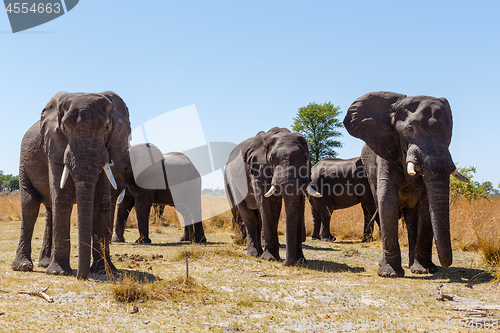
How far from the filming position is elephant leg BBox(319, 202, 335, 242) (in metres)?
15.2

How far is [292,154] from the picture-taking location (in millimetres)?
Answer: 8742

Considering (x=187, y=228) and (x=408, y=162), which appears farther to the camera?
(x=187, y=228)

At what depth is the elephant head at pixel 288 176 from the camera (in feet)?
28.3

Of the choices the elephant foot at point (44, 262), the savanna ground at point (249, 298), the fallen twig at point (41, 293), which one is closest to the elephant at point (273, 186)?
the savanna ground at point (249, 298)

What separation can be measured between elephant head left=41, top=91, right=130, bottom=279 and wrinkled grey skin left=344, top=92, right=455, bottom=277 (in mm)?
4233

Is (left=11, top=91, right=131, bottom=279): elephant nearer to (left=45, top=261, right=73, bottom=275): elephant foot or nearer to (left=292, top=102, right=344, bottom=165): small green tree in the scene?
(left=45, top=261, right=73, bottom=275): elephant foot

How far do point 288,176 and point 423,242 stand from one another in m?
2.55

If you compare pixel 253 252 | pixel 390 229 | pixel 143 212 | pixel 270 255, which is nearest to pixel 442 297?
pixel 390 229

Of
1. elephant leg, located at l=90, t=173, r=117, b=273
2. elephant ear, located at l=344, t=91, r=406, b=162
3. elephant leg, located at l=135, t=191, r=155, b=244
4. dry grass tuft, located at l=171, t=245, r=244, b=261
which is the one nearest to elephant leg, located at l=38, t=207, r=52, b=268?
elephant leg, located at l=90, t=173, r=117, b=273

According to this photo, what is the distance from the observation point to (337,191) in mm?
15969

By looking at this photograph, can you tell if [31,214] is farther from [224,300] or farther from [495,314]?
[495,314]

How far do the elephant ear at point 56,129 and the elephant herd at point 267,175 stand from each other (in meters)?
0.02

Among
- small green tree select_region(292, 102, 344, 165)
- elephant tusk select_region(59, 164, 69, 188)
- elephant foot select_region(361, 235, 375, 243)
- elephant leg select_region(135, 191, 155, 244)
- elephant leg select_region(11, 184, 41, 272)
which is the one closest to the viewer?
elephant tusk select_region(59, 164, 69, 188)

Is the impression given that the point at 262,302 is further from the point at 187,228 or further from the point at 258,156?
the point at 187,228
